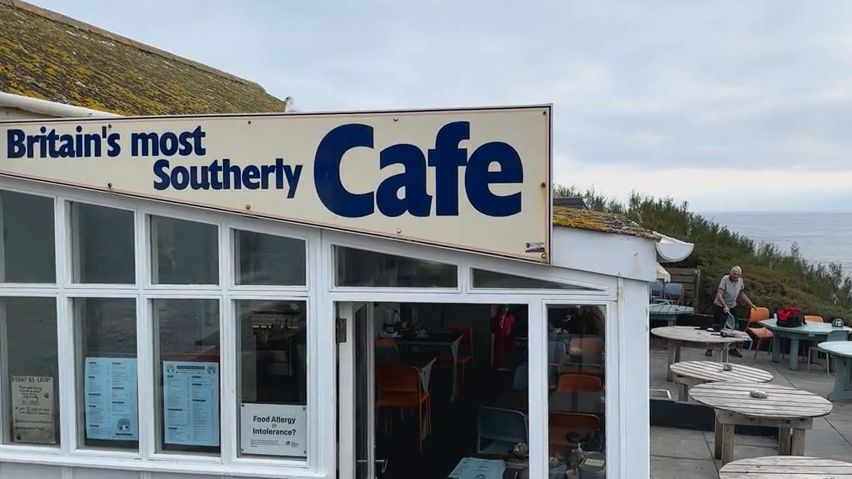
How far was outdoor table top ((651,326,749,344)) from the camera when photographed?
930 centimetres

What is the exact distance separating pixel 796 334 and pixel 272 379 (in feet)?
30.3

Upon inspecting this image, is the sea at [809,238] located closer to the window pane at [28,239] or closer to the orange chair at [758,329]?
the orange chair at [758,329]

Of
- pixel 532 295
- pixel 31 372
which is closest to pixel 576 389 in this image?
pixel 532 295

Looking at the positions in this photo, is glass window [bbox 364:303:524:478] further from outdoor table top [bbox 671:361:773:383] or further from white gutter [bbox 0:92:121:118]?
white gutter [bbox 0:92:121:118]

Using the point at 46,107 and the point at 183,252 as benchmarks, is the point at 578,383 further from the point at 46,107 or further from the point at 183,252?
the point at 46,107

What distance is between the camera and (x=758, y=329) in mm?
12234

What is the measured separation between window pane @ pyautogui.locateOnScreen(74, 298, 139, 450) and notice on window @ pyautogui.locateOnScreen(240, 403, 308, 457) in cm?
75

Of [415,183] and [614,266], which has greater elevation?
[415,183]

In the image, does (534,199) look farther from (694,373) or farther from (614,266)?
(694,373)

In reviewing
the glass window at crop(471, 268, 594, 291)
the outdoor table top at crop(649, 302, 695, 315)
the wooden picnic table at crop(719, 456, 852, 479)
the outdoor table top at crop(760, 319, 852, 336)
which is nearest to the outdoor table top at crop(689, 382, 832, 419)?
the wooden picnic table at crop(719, 456, 852, 479)

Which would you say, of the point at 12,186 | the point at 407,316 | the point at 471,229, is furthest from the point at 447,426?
the point at 12,186

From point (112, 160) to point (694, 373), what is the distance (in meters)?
6.20

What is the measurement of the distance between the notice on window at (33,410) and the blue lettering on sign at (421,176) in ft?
7.89

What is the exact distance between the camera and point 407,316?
30.5 ft
